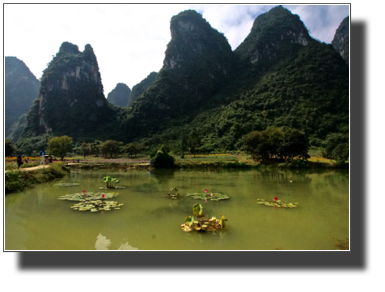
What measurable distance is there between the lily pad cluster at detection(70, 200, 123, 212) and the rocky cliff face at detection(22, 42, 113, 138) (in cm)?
7069

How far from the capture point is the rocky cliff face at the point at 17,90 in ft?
339

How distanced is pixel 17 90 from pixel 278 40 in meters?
116

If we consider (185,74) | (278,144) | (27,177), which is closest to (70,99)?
(185,74)

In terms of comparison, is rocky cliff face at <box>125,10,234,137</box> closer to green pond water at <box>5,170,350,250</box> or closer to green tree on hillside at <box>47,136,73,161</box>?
green tree on hillside at <box>47,136,73,161</box>

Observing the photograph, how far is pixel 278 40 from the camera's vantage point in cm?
8138

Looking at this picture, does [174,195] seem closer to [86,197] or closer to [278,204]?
[86,197]

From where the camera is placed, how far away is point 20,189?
1050cm

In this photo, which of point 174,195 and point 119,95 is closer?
point 174,195

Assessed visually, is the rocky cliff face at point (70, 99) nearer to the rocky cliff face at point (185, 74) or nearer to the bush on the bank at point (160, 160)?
the rocky cliff face at point (185, 74)

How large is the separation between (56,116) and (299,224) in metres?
83.3

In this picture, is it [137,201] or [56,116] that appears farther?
[56,116]

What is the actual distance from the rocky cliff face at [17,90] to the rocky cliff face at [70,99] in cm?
3619
